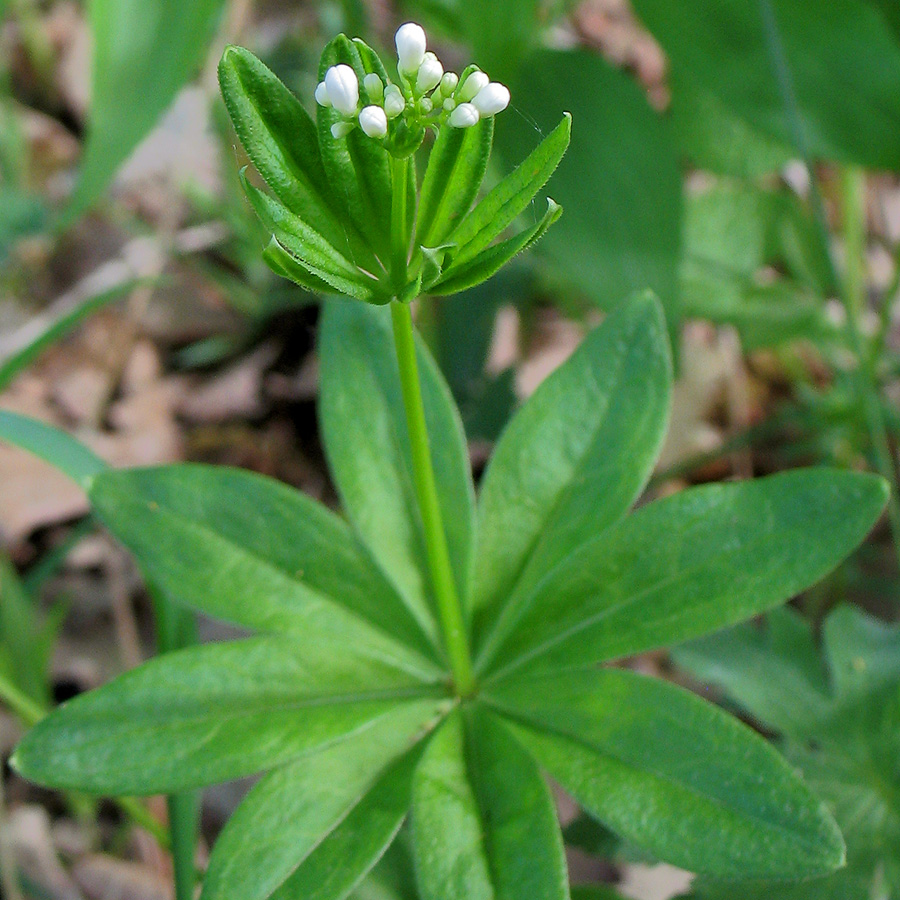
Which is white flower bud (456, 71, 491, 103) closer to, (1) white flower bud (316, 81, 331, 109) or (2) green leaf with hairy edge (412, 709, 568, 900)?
(1) white flower bud (316, 81, 331, 109)

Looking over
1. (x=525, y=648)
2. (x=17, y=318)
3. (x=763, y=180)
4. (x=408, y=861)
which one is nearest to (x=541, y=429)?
(x=525, y=648)

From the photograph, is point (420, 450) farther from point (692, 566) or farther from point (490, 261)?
point (692, 566)

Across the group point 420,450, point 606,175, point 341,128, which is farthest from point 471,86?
point 606,175

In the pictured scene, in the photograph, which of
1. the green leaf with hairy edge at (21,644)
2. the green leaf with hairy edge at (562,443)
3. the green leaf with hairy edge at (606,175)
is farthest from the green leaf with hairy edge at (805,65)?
the green leaf with hairy edge at (21,644)

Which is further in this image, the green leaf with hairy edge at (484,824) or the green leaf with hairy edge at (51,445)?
the green leaf with hairy edge at (51,445)

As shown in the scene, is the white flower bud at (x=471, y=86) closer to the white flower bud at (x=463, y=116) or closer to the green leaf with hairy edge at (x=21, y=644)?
the white flower bud at (x=463, y=116)

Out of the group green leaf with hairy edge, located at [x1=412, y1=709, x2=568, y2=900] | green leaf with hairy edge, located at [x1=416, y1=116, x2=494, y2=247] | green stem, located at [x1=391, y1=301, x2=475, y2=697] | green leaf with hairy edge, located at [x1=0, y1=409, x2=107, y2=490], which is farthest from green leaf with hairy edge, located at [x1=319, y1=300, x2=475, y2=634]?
green leaf with hairy edge, located at [x1=416, y1=116, x2=494, y2=247]
